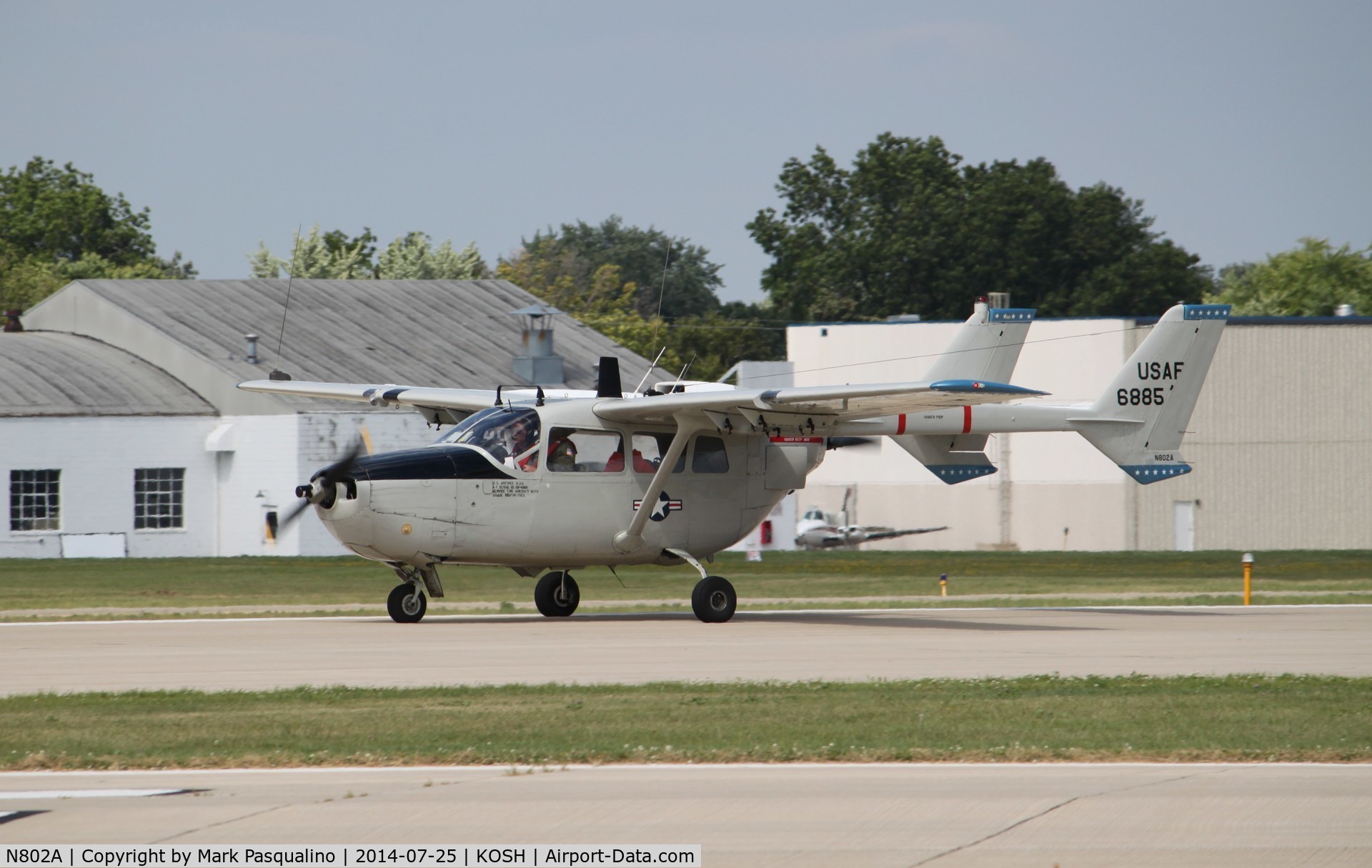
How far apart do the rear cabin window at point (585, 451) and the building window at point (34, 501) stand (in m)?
24.1

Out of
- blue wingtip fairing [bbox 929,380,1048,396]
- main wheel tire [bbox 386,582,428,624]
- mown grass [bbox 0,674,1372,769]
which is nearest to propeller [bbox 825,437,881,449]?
blue wingtip fairing [bbox 929,380,1048,396]

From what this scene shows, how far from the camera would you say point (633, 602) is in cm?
2600

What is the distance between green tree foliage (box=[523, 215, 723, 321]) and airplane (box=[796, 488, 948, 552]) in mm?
46976

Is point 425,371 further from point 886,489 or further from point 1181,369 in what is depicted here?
point 1181,369

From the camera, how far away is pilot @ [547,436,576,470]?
67.4 ft

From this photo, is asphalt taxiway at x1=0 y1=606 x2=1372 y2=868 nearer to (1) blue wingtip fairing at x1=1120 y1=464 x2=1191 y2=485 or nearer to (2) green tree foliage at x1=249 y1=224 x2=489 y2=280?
(1) blue wingtip fairing at x1=1120 y1=464 x2=1191 y2=485

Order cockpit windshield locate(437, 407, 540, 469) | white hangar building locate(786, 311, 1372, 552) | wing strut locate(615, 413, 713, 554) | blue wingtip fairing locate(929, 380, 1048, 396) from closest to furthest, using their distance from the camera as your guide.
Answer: blue wingtip fairing locate(929, 380, 1048, 396) → cockpit windshield locate(437, 407, 540, 469) → wing strut locate(615, 413, 713, 554) → white hangar building locate(786, 311, 1372, 552)

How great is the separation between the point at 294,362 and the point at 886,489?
20364 mm

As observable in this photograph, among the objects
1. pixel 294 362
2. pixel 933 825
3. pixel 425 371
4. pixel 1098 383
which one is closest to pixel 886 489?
pixel 1098 383

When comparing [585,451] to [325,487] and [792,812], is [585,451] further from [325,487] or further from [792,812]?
[792,812]

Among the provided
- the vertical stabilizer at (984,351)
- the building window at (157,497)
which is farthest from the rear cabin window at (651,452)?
the building window at (157,497)

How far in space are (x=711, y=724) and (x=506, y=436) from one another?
29.7ft

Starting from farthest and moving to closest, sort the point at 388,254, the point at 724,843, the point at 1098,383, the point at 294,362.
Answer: the point at 388,254 < the point at 1098,383 < the point at 294,362 < the point at 724,843

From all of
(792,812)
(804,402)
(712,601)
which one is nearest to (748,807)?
(792,812)
